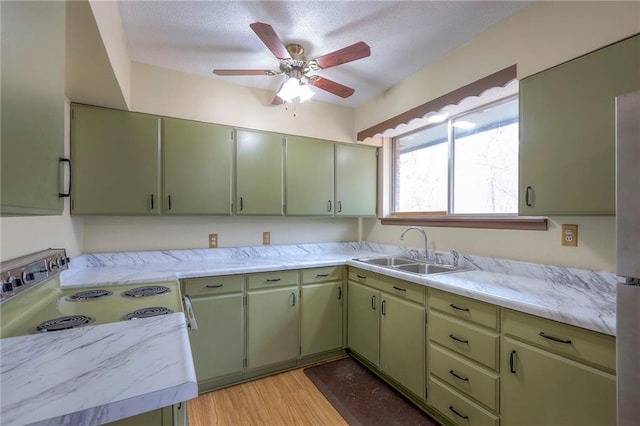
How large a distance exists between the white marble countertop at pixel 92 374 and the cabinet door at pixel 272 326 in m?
1.32

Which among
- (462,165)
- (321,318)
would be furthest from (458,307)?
(462,165)

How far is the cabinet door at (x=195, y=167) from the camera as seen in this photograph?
7.69 ft

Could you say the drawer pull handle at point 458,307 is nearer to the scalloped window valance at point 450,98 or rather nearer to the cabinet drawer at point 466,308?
the cabinet drawer at point 466,308

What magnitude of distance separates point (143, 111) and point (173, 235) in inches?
42.6

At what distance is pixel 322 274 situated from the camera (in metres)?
2.61

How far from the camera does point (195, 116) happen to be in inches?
103

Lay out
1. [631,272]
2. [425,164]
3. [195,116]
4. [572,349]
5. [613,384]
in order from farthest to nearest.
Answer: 1. [425,164]
2. [195,116]
3. [572,349]
4. [613,384]
5. [631,272]

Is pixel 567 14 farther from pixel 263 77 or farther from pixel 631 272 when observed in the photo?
pixel 263 77

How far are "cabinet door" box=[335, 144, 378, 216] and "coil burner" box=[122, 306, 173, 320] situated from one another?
2.07m

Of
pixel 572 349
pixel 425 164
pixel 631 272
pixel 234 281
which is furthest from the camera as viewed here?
pixel 425 164

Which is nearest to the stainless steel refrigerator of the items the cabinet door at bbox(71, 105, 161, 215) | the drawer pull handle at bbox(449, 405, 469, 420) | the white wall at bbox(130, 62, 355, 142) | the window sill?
the drawer pull handle at bbox(449, 405, 469, 420)

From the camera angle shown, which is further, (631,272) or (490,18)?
(490,18)

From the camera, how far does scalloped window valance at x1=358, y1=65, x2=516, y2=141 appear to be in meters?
1.94

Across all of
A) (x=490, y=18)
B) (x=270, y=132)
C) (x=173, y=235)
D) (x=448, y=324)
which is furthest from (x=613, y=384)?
(x=173, y=235)
